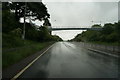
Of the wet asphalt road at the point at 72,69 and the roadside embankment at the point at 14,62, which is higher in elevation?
the roadside embankment at the point at 14,62

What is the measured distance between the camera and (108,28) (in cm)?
10600

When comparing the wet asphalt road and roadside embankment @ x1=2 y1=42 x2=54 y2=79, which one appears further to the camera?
roadside embankment @ x1=2 y1=42 x2=54 y2=79

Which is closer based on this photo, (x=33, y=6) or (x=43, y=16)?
(x=33, y=6)

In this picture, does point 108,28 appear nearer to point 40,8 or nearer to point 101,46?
point 40,8

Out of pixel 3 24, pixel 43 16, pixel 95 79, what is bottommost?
pixel 95 79

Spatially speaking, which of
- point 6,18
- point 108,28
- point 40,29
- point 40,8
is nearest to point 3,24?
point 6,18

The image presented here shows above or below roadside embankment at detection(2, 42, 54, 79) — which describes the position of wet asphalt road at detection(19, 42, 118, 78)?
below

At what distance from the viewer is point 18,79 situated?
29.9 feet

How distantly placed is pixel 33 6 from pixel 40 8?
10.8ft

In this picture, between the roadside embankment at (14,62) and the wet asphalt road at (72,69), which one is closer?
the wet asphalt road at (72,69)

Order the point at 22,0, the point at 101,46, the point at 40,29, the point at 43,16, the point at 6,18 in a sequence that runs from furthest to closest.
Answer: the point at 40,29 < the point at 43,16 < the point at 22,0 < the point at 101,46 < the point at 6,18

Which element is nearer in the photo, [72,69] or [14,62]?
[72,69]

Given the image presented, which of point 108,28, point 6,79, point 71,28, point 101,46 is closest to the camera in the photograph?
point 6,79

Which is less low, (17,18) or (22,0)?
(22,0)
